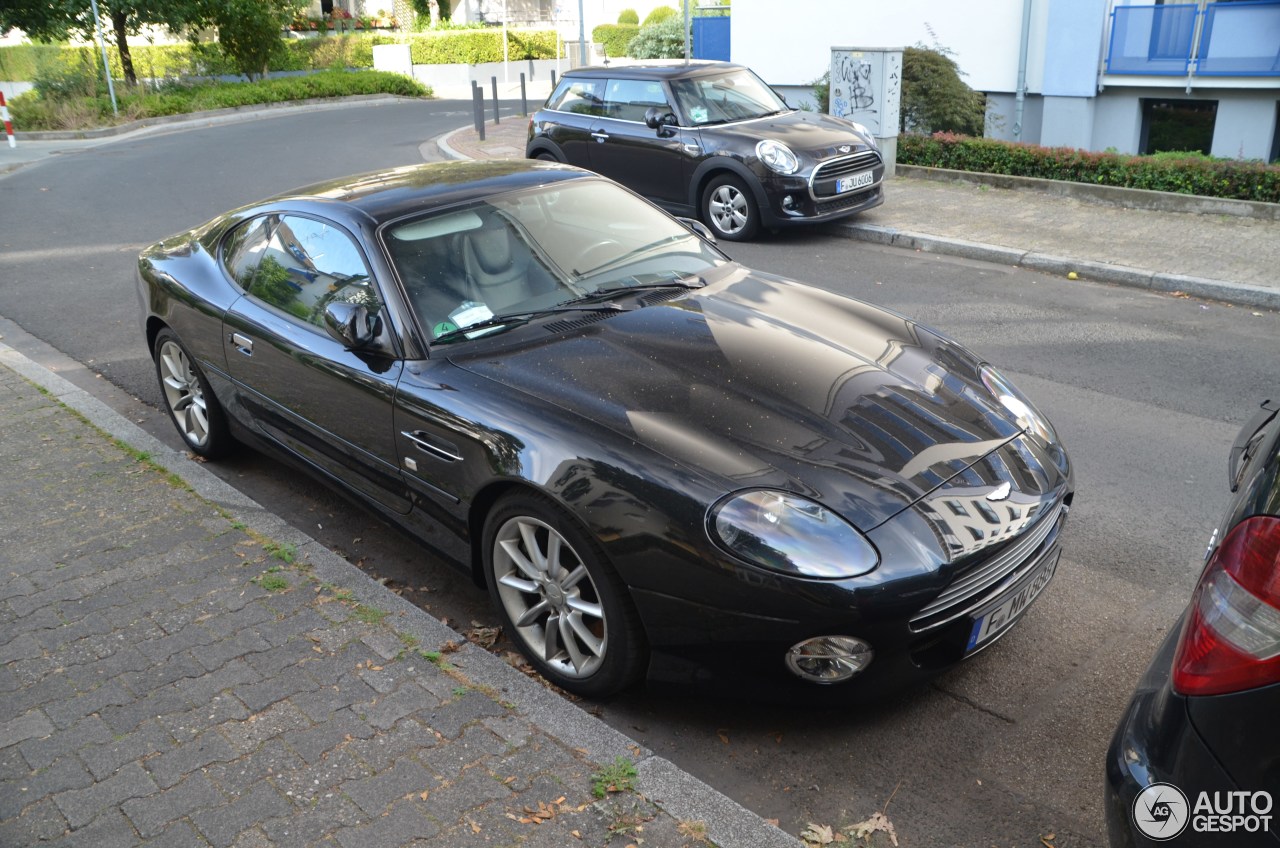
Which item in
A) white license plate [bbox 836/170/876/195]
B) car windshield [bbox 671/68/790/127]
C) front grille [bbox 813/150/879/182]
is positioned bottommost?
white license plate [bbox 836/170/876/195]

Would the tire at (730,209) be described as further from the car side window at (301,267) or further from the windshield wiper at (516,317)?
the windshield wiper at (516,317)

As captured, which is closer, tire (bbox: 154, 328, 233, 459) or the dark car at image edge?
the dark car at image edge

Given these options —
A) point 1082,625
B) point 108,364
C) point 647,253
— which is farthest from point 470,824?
point 108,364

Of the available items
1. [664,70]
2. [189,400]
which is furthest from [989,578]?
[664,70]

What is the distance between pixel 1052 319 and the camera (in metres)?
7.77

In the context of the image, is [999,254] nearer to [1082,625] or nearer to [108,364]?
[1082,625]

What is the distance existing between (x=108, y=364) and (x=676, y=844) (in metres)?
6.14

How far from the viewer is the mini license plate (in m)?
3.20

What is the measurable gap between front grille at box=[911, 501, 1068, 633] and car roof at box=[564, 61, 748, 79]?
349 inches

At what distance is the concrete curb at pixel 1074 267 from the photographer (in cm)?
819

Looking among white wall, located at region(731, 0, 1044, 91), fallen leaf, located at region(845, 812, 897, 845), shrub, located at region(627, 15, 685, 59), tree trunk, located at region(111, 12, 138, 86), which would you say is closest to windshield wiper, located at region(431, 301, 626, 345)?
fallen leaf, located at region(845, 812, 897, 845)

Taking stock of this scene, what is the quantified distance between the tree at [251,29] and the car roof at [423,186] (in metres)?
30.4

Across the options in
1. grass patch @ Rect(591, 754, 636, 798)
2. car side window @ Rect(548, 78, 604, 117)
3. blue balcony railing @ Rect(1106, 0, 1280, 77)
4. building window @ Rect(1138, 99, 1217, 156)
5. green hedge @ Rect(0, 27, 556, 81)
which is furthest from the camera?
green hedge @ Rect(0, 27, 556, 81)

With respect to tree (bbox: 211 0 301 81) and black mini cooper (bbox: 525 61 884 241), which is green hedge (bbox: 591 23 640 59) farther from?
black mini cooper (bbox: 525 61 884 241)
